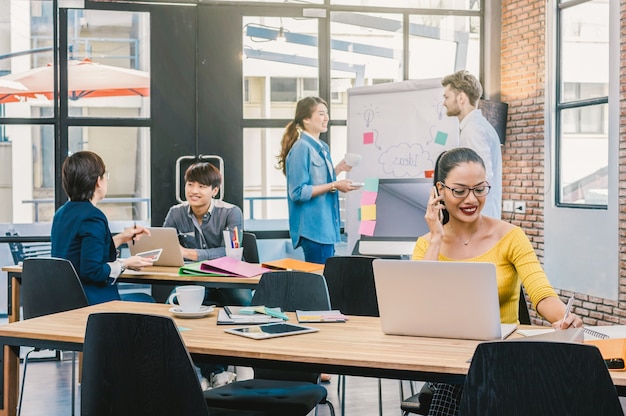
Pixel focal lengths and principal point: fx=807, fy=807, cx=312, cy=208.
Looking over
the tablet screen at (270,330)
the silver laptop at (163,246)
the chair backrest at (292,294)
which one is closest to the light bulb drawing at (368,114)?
the silver laptop at (163,246)

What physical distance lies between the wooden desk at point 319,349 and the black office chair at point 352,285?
3.22ft

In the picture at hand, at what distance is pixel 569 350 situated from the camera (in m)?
1.81

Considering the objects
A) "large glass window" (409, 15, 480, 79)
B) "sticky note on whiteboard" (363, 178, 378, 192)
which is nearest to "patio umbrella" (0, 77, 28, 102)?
"sticky note on whiteboard" (363, 178, 378, 192)

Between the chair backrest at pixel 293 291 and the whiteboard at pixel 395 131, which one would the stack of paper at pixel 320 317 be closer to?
the chair backrest at pixel 293 291

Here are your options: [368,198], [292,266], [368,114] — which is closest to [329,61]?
[368,114]

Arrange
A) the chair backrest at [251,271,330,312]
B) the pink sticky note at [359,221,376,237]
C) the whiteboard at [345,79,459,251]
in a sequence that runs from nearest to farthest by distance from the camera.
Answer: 1. the chair backrest at [251,271,330,312]
2. the pink sticky note at [359,221,376,237]
3. the whiteboard at [345,79,459,251]

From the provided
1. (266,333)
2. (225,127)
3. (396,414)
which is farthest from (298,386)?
(225,127)

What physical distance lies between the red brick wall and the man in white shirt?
162cm

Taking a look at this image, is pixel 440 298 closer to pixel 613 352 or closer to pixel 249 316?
pixel 613 352

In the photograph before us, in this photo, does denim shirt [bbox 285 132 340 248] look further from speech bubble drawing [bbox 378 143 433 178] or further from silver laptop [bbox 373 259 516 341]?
silver laptop [bbox 373 259 516 341]

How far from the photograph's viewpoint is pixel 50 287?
13.4 ft

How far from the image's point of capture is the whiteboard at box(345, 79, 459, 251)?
20.3 feet

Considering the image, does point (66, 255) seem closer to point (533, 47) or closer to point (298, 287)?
point (298, 287)

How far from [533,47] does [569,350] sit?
580 centimetres
